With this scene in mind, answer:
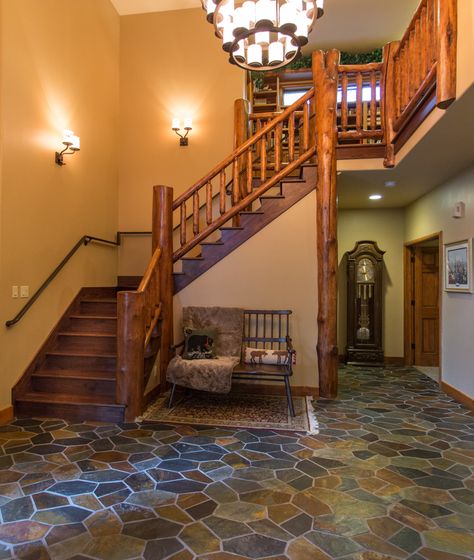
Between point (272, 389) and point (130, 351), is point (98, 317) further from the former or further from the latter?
point (272, 389)

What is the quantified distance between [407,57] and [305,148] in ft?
4.32

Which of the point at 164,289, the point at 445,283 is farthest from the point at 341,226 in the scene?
the point at 164,289

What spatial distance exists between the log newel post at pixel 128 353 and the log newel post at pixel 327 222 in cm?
201

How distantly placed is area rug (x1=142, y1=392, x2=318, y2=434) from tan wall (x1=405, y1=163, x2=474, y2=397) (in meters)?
1.75

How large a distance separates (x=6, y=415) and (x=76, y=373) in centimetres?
69

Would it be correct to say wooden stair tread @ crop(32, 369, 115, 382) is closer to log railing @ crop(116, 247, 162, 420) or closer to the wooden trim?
log railing @ crop(116, 247, 162, 420)

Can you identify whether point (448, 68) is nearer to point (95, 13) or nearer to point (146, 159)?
point (146, 159)

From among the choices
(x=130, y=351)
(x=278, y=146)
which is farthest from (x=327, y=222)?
(x=130, y=351)

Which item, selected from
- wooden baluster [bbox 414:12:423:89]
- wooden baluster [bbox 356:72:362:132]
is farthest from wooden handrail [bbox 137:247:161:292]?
wooden baluster [bbox 414:12:423:89]

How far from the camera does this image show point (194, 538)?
6.34 feet

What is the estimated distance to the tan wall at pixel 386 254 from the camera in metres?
6.40

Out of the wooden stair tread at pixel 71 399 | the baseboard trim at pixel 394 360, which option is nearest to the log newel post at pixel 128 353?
the wooden stair tread at pixel 71 399

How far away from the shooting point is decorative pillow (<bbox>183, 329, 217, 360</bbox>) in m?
4.03

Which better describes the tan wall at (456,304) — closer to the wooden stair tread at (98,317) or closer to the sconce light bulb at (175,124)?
the sconce light bulb at (175,124)
